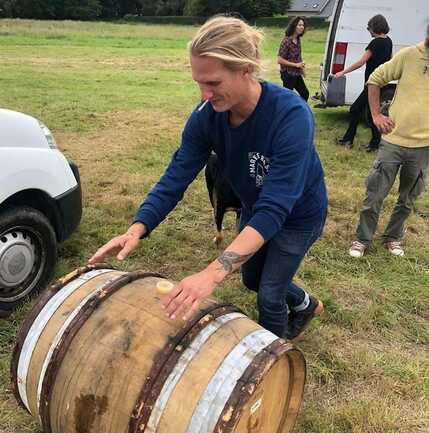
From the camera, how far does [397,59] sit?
4.21 metres

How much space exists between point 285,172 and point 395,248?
3.03m

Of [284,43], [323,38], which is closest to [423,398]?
[284,43]

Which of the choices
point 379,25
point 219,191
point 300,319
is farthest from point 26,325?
point 379,25

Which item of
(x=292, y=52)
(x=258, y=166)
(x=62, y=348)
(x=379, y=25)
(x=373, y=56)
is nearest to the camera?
(x=62, y=348)

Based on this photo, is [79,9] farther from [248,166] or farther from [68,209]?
[248,166]

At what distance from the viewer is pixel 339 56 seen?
8.62m

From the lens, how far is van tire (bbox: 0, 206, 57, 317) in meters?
3.33

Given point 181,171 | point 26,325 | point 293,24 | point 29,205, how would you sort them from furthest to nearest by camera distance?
point 293,24, point 29,205, point 181,171, point 26,325

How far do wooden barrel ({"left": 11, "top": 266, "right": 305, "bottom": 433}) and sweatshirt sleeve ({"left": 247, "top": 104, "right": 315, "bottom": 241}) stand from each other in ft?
1.32

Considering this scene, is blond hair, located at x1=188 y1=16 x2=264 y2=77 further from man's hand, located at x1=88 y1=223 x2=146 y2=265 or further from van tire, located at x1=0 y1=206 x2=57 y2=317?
van tire, located at x1=0 y1=206 x2=57 y2=317

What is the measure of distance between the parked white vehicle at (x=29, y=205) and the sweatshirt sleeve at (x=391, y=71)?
8.47ft

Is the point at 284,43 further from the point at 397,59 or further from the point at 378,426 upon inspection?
the point at 378,426

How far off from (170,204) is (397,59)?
2.70 metres

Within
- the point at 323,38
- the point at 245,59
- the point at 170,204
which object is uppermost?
the point at 245,59
